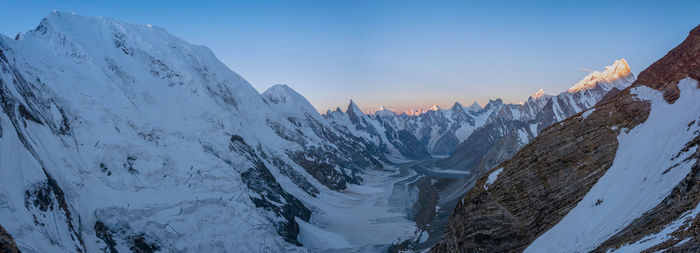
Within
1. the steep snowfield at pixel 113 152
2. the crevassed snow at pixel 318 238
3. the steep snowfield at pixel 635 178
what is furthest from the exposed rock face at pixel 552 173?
the crevassed snow at pixel 318 238

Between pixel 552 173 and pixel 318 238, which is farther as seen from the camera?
pixel 318 238

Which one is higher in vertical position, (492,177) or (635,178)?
(492,177)

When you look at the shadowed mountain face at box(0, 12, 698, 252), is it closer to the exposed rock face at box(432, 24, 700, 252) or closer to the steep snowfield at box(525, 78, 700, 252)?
the exposed rock face at box(432, 24, 700, 252)

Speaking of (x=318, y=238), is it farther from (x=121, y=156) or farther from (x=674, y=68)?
(x=674, y=68)

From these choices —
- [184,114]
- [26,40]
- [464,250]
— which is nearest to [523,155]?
[464,250]

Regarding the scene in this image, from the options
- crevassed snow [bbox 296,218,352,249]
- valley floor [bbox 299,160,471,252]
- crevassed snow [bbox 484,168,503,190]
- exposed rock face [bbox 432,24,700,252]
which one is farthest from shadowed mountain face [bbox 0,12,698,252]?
crevassed snow [bbox 484,168,503,190]

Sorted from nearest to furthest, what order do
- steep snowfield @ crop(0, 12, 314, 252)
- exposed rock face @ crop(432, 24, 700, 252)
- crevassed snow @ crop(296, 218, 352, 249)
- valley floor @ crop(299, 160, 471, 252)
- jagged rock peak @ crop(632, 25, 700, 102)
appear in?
exposed rock face @ crop(432, 24, 700, 252), jagged rock peak @ crop(632, 25, 700, 102), steep snowfield @ crop(0, 12, 314, 252), crevassed snow @ crop(296, 218, 352, 249), valley floor @ crop(299, 160, 471, 252)

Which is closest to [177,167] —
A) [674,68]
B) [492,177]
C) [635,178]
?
[492,177]
